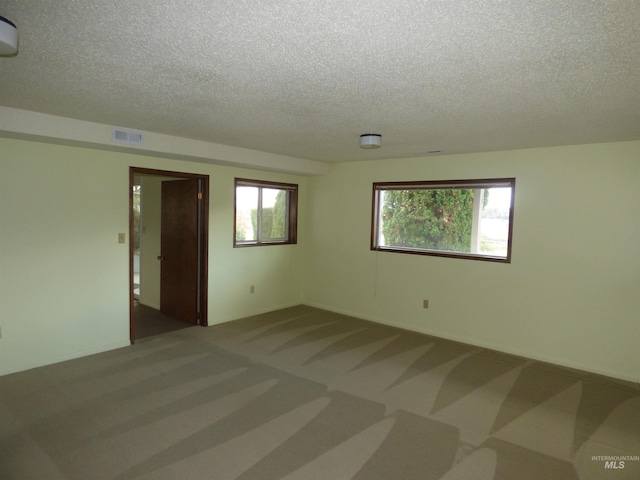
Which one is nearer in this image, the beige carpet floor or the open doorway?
the beige carpet floor

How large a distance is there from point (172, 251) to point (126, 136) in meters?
2.12

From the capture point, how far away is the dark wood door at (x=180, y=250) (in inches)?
201

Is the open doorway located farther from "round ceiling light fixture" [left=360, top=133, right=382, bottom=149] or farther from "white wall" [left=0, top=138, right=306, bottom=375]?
"round ceiling light fixture" [left=360, top=133, right=382, bottom=149]

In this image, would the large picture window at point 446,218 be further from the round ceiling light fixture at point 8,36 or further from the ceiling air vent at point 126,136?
the round ceiling light fixture at point 8,36

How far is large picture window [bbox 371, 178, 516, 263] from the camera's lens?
14.6 feet

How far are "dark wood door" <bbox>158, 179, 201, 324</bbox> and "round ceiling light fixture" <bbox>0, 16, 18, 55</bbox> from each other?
344 centimetres

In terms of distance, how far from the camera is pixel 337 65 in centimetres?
202

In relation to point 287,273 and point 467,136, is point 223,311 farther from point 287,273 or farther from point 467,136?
point 467,136

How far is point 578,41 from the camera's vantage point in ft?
5.48

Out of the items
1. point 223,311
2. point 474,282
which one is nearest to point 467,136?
point 474,282

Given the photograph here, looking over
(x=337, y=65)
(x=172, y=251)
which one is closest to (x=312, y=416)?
(x=337, y=65)

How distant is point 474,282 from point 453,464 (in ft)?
8.48

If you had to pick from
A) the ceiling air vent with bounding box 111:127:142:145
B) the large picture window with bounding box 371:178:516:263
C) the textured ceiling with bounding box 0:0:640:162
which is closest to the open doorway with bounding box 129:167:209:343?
the ceiling air vent with bounding box 111:127:142:145

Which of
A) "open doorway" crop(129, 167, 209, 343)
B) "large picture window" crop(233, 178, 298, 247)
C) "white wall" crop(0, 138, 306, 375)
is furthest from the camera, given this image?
"large picture window" crop(233, 178, 298, 247)
